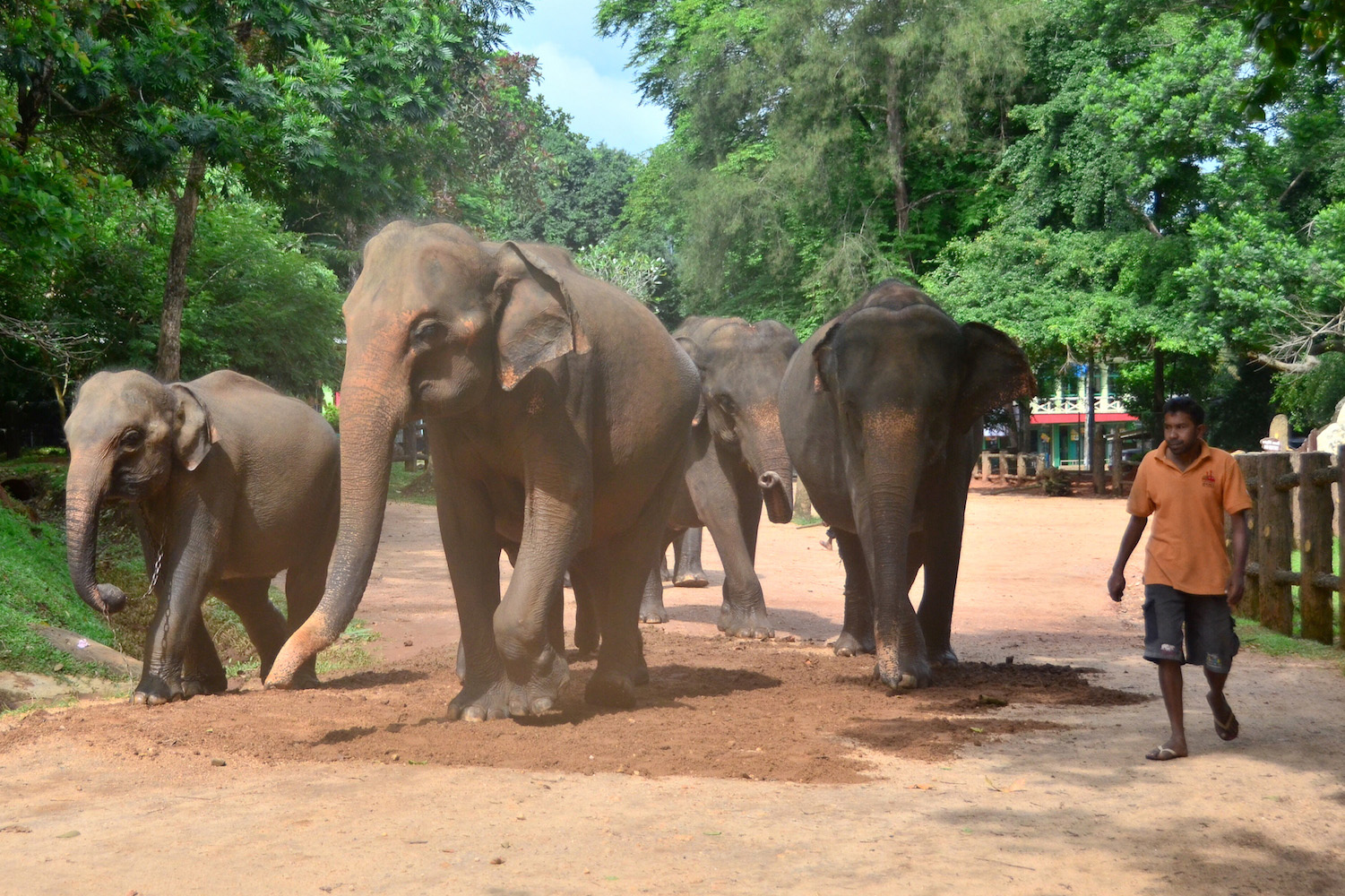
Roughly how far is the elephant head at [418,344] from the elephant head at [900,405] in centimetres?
227

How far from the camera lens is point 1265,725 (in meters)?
6.98

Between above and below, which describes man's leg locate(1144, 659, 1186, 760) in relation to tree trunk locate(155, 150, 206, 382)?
below

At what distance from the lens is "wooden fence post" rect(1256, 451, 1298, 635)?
11.3 meters

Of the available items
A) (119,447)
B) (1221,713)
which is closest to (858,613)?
(1221,713)

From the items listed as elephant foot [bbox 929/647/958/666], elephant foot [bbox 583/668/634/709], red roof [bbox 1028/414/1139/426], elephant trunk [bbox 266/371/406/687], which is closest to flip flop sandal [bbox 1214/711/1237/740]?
elephant foot [bbox 929/647/958/666]

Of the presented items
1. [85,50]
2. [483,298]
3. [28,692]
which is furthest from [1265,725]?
[85,50]

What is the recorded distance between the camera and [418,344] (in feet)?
20.3

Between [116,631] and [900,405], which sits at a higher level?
[900,405]

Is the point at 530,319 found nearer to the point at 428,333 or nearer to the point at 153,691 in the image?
the point at 428,333

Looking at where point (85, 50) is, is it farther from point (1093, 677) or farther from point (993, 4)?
point (993, 4)

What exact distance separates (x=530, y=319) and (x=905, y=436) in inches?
104

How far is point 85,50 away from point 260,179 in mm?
3867

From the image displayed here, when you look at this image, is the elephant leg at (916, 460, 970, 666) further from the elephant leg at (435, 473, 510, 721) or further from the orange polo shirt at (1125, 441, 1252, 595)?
the elephant leg at (435, 473, 510, 721)

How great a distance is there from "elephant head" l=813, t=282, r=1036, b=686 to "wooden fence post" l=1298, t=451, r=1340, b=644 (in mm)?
3338
